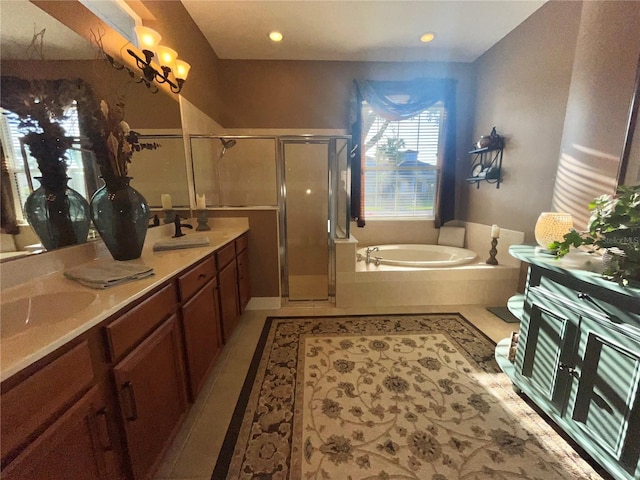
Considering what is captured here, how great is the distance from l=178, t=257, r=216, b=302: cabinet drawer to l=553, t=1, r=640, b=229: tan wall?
254 cm

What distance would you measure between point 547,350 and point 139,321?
73.2 inches

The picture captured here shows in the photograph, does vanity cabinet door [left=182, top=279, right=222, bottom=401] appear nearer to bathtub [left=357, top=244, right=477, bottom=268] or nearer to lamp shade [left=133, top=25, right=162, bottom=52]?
lamp shade [left=133, top=25, right=162, bottom=52]

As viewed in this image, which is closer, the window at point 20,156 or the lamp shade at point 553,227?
the window at point 20,156

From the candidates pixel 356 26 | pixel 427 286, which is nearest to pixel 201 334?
pixel 427 286

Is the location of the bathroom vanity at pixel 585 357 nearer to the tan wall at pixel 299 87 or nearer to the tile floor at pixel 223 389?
the tile floor at pixel 223 389

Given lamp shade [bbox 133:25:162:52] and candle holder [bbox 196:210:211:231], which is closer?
lamp shade [bbox 133:25:162:52]

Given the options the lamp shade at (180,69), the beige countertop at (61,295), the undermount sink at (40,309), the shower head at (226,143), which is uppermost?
the lamp shade at (180,69)

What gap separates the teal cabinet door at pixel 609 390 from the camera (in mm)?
957

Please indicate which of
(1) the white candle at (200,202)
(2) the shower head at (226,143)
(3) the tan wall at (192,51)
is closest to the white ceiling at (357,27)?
(3) the tan wall at (192,51)

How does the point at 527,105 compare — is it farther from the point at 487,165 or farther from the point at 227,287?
the point at 227,287

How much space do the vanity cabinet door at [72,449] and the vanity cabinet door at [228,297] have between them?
1032 millimetres

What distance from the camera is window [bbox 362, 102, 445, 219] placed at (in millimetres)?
3426

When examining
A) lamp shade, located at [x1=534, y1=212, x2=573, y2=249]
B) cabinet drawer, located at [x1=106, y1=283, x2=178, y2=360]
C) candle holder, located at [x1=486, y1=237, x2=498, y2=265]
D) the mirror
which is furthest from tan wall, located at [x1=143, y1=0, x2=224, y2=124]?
candle holder, located at [x1=486, y1=237, x2=498, y2=265]

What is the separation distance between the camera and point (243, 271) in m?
2.37
